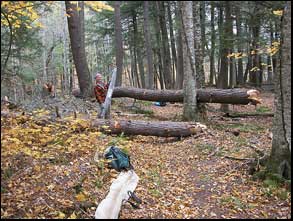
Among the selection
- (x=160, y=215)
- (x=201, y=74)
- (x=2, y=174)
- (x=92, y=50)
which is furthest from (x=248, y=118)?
(x=92, y=50)

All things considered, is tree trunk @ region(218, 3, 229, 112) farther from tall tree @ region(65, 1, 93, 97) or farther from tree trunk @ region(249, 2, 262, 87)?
tall tree @ region(65, 1, 93, 97)

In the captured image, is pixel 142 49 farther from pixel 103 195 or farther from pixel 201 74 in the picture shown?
pixel 103 195

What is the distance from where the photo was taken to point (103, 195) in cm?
588

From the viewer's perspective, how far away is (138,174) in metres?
7.47

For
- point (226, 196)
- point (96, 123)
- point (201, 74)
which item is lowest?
point (226, 196)

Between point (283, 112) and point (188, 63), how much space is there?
19.9 feet

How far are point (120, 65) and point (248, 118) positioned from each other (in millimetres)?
8453

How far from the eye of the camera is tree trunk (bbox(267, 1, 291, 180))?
6.44 m

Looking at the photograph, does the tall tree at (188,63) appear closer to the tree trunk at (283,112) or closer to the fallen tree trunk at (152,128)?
the fallen tree trunk at (152,128)

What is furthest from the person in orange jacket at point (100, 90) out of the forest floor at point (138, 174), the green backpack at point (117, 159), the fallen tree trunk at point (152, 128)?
the green backpack at point (117, 159)

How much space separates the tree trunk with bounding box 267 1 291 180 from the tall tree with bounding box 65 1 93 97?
1110cm

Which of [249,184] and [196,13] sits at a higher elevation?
[196,13]

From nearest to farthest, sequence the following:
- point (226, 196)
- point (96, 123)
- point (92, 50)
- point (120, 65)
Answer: point (226, 196) < point (96, 123) < point (120, 65) < point (92, 50)

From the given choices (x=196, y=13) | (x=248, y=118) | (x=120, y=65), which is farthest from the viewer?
(x=120, y=65)
